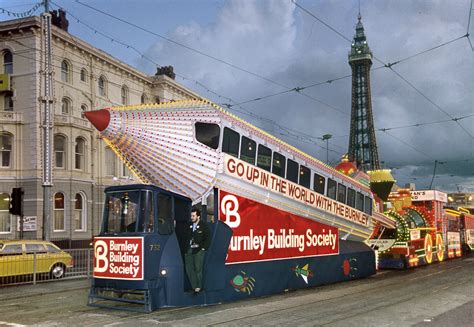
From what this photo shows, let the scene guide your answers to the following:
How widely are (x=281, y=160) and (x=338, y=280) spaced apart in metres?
5.16

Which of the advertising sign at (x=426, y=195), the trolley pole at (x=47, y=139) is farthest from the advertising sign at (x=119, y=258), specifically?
the advertising sign at (x=426, y=195)

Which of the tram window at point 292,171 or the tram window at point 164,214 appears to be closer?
the tram window at point 164,214

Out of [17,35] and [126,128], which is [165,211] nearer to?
[126,128]

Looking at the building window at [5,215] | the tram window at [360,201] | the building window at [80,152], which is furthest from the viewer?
the building window at [80,152]

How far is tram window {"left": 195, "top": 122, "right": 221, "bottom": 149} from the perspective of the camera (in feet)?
37.4

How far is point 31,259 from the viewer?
18.2m

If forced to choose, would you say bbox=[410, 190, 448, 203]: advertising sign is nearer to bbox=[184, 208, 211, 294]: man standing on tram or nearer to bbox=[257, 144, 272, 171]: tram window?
bbox=[257, 144, 272, 171]: tram window

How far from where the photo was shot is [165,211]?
10.8m

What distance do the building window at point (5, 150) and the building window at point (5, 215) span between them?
6.57 ft

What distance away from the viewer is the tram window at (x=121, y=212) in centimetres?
1062

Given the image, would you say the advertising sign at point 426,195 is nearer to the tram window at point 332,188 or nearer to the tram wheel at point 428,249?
the tram wheel at point 428,249

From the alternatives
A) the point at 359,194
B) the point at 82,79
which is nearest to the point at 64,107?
the point at 82,79

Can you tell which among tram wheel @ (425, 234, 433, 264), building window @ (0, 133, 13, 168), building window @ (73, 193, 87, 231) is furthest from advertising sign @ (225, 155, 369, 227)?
building window @ (0, 133, 13, 168)

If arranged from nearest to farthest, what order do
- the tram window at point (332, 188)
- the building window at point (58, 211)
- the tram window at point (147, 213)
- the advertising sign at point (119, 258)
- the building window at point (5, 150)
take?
the advertising sign at point (119, 258) → the tram window at point (147, 213) → the tram window at point (332, 188) → the building window at point (5, 150) → the building window at point (58, 211)
